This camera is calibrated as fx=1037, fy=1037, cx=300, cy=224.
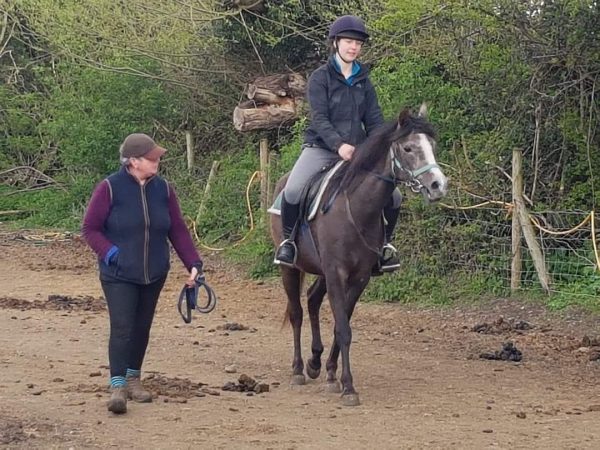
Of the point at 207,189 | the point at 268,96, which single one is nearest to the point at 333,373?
the point at 207,189

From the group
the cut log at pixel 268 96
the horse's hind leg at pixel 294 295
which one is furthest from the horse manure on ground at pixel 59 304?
the cut log at pixel 268 96

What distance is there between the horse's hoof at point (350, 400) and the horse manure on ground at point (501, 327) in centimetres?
381

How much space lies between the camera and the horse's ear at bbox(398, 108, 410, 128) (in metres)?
7.87

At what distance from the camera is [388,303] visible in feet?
43.7

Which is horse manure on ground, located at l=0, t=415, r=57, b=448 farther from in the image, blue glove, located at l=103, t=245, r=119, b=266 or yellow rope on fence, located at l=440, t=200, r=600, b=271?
yellow rope on fence, located at l=440, t=200, r=600, b=271

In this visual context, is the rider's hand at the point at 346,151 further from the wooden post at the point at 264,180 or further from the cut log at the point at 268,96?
the cut log at the point at 268,96

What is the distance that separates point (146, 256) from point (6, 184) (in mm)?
20972

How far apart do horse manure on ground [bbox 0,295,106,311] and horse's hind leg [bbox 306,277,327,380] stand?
15.1ft

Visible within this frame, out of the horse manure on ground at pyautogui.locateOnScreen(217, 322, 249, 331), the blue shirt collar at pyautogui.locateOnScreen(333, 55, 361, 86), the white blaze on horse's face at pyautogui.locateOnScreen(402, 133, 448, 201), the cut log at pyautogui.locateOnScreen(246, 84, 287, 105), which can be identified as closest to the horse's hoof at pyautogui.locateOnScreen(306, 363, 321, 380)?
the white blaze on horse's face at pyautogui.locateOnScreen(402, 133, 448, 201)

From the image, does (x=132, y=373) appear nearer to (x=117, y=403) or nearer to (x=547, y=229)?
(x=117, y=403)

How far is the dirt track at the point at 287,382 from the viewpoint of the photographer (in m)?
6.72

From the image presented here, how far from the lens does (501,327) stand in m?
11.4

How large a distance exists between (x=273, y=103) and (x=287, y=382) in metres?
11.7

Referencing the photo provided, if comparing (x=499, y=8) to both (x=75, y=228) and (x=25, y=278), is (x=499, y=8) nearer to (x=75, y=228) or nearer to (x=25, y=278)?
(x=25, y=278)
